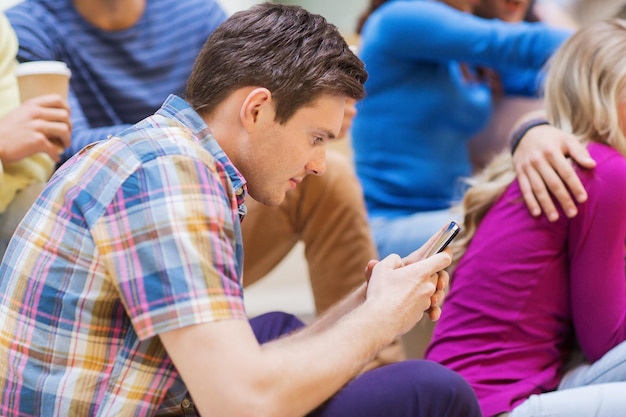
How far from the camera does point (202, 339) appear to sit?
87cm

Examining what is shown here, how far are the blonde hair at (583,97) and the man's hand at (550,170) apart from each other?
0.15 ft

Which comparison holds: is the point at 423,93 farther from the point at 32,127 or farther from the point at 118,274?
the point at 118,274

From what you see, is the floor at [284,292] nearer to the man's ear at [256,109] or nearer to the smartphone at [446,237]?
the smartphone at [446,237]

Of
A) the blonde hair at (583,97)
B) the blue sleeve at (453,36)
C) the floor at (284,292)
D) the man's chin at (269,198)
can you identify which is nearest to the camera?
the man's chin at (269,198)

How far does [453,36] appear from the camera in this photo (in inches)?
78.4

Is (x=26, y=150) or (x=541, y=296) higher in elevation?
(x=26, y=150)

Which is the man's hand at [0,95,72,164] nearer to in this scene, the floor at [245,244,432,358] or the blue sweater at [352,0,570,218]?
the blue sweater at [352,0,570,218]

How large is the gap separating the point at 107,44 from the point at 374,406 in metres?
1.14

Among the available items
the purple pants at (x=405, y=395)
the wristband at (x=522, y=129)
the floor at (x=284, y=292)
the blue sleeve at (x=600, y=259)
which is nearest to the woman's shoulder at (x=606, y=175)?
the blue sleeve at (x=600, y=259)

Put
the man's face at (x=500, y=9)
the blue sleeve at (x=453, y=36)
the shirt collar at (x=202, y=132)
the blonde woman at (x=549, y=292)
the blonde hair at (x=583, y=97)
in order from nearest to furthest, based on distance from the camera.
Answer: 1. the shirt collar at (x=202, y=132)
2. the blonde woman at (x=549, y=292)
3. the blonde hair at (x=583, y=97)
4. the blue sleeve at (x=453, y=36)
5. the man's face at (x=500, y=9)

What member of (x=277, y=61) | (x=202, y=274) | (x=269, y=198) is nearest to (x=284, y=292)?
(x=269, y=198)

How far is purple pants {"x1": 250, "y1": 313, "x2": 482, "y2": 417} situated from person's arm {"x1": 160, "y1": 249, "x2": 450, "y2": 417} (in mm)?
68

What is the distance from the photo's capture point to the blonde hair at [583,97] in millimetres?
1409

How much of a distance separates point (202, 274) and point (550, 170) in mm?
688
